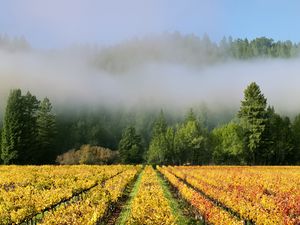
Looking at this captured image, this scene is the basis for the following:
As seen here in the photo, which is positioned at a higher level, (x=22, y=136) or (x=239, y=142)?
(x=22, y=136)

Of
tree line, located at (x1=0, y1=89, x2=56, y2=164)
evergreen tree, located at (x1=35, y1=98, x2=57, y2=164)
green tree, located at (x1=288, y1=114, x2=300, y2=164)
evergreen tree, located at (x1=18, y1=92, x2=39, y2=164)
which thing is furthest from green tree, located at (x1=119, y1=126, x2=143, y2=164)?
green tree, located at (x1=288, y1=114, x2=300, y2=164)

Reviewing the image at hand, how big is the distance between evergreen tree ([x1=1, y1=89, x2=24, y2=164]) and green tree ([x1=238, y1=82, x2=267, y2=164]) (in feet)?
140

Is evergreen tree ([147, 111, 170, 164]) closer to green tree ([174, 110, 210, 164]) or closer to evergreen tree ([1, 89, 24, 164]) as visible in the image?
green tree ([174, 110, 210, 164])

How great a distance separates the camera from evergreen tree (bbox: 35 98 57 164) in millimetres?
83438

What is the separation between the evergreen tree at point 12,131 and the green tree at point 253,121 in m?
42.6

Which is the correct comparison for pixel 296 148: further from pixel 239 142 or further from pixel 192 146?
pixel 192 146

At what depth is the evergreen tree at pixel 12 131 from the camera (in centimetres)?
7460

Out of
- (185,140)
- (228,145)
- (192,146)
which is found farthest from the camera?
(185,140)

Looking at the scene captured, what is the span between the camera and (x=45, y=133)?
88.7 metres

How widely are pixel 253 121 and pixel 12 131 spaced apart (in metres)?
45.5

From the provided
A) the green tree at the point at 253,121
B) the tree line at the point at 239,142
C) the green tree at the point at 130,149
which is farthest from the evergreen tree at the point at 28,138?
the green tree at the point at 253,121

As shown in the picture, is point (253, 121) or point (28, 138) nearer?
point (28, 138)

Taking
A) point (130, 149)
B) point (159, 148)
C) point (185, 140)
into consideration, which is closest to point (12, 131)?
point (159, 148)

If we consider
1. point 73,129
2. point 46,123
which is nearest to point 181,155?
point 46,123
